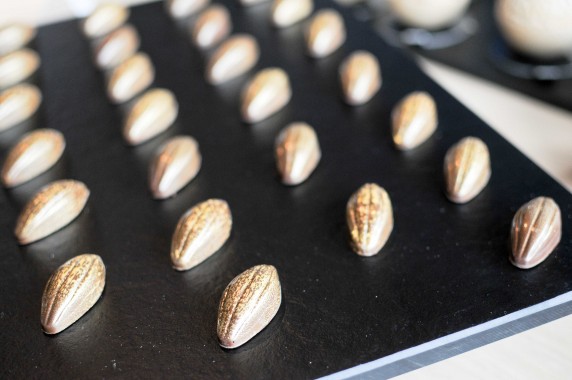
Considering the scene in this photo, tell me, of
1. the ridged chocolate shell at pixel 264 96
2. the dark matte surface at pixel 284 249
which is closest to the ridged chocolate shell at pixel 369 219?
the dark matte surface at pixel 284 249

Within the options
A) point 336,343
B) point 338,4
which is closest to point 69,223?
point 336,343

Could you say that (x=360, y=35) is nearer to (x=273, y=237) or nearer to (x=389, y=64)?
(x=389, y=64)

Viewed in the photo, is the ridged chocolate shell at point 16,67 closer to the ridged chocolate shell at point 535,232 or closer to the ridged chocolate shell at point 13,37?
the ridged chocolate shell at point 13,37

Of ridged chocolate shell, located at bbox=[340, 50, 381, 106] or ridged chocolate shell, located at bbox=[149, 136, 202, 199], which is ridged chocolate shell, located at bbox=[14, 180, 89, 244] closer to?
ridged chocolate shell, located at bbox=[149, 136, 202, 199]

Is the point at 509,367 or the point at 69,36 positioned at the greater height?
the point at 69,36

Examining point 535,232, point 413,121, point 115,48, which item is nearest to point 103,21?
point 115,48

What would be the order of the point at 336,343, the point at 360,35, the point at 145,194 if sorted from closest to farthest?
the point at 336,343
the point at 145,194
the point at 360,35
